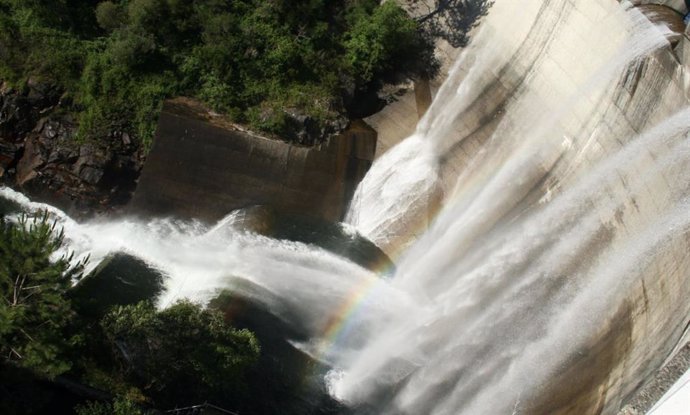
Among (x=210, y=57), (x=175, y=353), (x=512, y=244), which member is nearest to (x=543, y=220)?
(x=512, y=244)

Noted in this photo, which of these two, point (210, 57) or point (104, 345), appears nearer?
point (104, 345)

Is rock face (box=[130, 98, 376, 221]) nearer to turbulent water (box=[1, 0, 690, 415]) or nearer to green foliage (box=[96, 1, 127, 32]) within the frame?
turbulent water (box=[1, 0, 690, 415])

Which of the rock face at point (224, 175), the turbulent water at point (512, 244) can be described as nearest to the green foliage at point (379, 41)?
the turbulent water at point (512, 244)

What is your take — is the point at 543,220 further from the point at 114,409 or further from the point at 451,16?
the point at 114,409

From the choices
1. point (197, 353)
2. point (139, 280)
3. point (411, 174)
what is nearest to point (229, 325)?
point (197, 353)

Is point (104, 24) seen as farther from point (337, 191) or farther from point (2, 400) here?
point (2, 400)

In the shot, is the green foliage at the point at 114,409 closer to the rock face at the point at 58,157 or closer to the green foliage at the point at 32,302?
the green foliage at the point at 32,302
